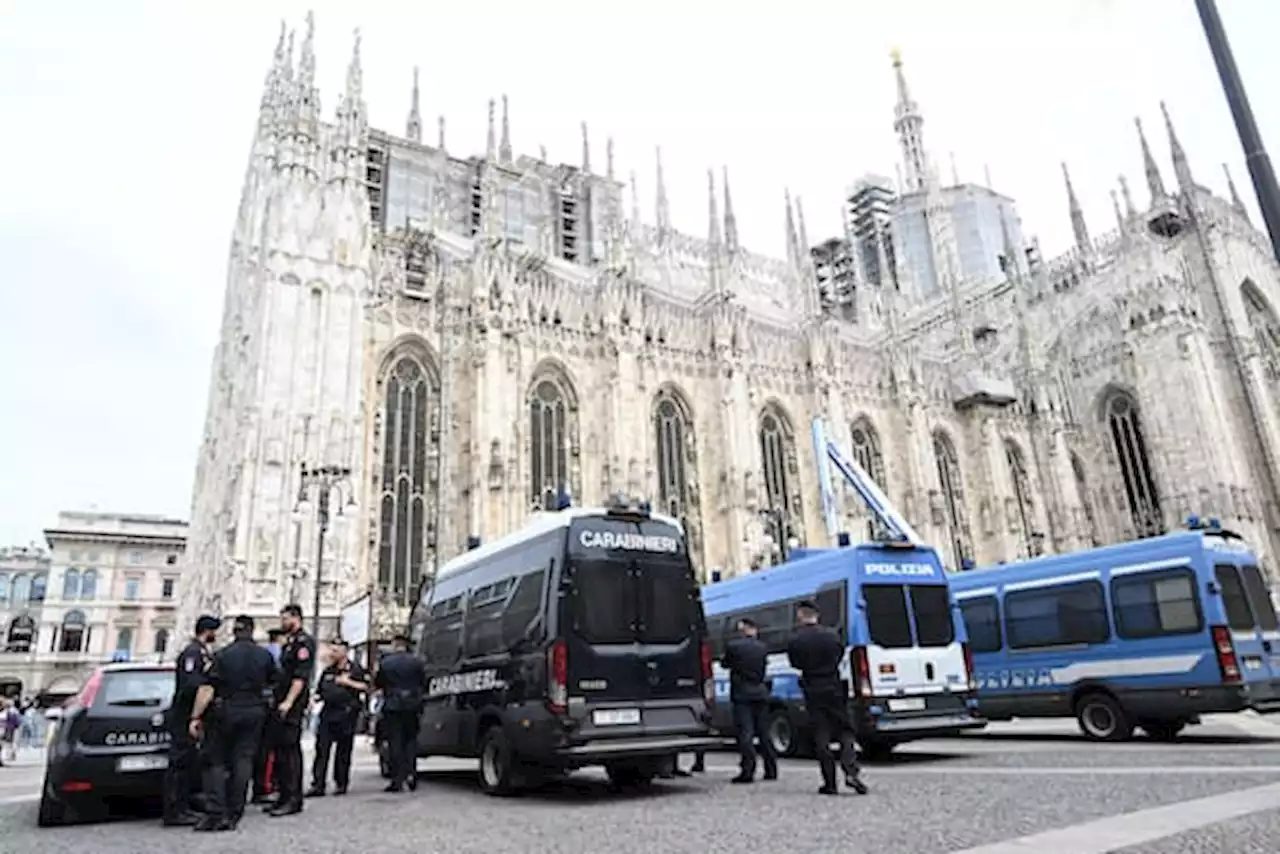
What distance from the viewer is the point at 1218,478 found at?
41.2 meters

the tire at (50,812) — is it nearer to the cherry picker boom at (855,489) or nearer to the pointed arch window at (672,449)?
the cherry picker boom at (855,489)

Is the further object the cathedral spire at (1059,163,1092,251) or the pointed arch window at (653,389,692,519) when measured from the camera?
the cathedral spire at (1059,163,1092,251)

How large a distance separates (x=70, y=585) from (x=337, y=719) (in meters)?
54.5

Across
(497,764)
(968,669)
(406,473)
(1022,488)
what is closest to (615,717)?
(497,764)

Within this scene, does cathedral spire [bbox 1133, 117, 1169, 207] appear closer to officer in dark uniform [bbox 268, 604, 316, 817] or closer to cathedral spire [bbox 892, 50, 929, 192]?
cathedral spire [bbox 892, 50, 929, 192]

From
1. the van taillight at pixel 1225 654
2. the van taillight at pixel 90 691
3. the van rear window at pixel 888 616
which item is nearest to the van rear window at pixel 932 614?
the van rear window at pixel 888 616

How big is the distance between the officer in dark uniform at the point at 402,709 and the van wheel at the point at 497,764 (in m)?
0.89

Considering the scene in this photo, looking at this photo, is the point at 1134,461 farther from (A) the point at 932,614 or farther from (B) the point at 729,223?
(A) the point at 932,614

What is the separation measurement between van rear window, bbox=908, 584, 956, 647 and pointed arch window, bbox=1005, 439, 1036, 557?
110 ft

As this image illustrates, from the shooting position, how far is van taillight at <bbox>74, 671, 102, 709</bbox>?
7.81 metres

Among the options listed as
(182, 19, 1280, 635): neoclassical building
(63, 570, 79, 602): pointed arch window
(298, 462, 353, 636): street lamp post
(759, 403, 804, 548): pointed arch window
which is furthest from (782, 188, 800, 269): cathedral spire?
(63, 570, 79, 602): pointed arch window

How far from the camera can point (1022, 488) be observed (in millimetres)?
44000

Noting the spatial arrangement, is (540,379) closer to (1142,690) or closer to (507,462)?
(507,462)

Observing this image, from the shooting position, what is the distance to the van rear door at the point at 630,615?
8031 mm
